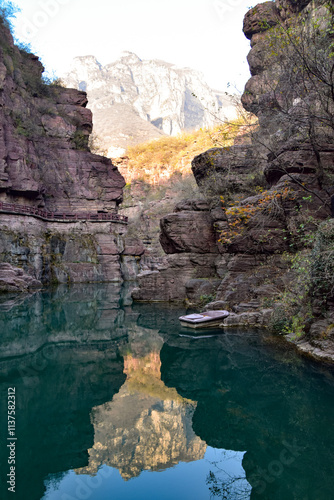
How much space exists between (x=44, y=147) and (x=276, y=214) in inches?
1142

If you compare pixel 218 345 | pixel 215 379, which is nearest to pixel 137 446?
pixel 215 379

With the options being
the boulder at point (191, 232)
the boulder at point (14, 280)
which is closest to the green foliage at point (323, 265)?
the boulder at point (191, 232)

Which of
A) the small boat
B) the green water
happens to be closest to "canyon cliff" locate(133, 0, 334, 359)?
the small boat

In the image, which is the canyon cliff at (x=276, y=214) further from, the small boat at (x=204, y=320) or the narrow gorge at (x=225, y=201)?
the small boat at (x=204, y=320)

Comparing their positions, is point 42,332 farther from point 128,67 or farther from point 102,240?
point 128,67

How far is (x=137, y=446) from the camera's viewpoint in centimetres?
489

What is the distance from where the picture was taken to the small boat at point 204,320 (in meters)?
11.4

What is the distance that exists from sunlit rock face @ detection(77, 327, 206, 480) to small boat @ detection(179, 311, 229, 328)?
396cm

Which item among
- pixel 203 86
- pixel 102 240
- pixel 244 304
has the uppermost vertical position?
pixel 203 86

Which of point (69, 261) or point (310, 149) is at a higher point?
point (310, 149)

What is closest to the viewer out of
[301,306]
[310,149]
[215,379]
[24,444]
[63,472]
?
[63,472]

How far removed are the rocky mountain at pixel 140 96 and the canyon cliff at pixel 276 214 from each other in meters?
68.4

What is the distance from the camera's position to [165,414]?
6.02m

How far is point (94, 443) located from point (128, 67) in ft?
490
